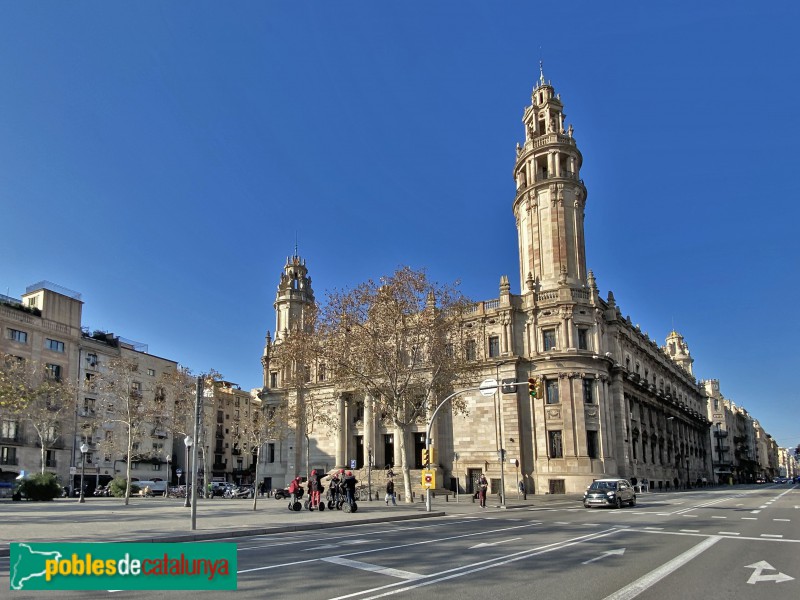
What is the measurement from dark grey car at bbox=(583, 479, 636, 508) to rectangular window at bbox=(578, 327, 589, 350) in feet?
74.0

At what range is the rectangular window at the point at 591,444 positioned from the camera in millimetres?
51625

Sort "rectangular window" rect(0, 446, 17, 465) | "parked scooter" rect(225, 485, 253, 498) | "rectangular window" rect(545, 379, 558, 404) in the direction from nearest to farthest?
"rectangular window" rect(545, 379, 558, 404)
"rectangular window" rect(0, 446, 17, 465)
"parked scooter" rect(225, 485, 253, 498)

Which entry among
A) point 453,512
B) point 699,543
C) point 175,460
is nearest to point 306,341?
point 453,512

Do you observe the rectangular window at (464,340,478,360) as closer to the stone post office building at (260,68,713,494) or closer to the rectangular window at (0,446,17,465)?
the stone post office building at (260,68,713,494)

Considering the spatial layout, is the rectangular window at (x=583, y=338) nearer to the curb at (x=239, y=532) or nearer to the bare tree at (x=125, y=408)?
the curb at (x=239, y=532)

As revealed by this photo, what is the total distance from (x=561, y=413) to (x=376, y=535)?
37279 mm

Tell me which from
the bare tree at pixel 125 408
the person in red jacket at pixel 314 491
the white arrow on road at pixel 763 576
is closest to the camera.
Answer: the white arrow on road at pixel 763 576

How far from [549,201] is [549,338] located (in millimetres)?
13732

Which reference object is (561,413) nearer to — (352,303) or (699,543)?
(352,303)

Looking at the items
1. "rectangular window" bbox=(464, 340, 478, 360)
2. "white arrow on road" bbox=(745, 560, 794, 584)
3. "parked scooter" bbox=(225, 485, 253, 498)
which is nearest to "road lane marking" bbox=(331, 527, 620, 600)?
"white arrow on road" bbox=(745, 560, 794, 584)

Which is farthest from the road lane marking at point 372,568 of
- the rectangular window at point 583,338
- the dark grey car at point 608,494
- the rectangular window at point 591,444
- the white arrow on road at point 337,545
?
the rectangular window at point 583,338

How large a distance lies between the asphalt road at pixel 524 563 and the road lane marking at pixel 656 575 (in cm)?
2

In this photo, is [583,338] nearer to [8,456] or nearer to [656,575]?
[656,575]

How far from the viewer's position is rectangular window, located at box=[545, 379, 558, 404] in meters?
53.0
